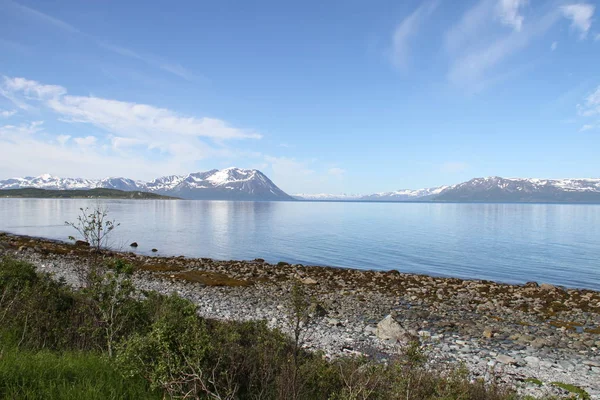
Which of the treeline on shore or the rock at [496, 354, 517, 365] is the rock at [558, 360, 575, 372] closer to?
the rock at [496, 354, 517, 365]

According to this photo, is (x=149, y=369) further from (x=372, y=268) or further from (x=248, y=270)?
(x=372, y=268)

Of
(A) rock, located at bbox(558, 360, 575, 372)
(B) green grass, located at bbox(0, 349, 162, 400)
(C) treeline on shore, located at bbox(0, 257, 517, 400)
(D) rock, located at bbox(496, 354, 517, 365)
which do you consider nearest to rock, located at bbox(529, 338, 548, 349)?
(A) rock, located at bbox(558, 360, 575, 372)

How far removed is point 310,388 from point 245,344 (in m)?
2.54

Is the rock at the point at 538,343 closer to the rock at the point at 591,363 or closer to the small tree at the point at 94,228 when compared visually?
the rock at the point at 591,363

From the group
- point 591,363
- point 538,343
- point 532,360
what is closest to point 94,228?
point 532,360

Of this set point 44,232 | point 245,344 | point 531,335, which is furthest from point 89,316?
point 44,232

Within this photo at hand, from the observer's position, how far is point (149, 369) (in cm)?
588

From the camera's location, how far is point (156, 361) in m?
6.04

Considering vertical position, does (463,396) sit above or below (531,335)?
above

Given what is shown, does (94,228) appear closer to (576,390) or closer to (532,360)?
(576,390)

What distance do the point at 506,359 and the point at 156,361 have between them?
12772 mm

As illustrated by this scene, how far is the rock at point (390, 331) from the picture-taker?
15.2 m

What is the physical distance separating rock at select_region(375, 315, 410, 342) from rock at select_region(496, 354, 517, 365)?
133 inches

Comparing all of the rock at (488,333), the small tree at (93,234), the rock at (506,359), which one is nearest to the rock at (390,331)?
the rock at (506,359)
